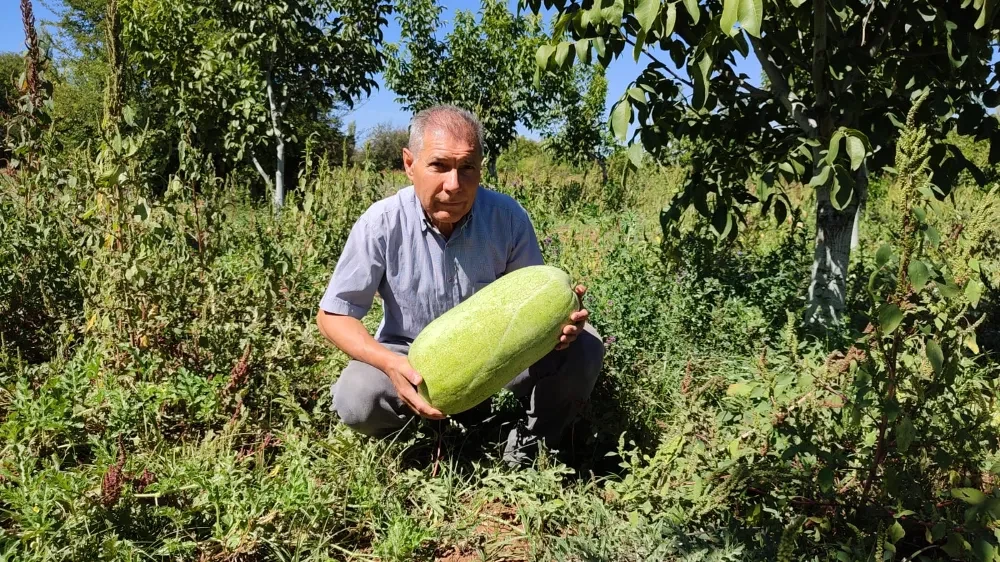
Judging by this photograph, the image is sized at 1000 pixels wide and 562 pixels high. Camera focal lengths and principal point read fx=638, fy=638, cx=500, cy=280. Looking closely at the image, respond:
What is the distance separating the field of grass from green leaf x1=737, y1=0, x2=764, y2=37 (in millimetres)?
770

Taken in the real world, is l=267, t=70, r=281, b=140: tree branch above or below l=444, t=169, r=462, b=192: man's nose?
above

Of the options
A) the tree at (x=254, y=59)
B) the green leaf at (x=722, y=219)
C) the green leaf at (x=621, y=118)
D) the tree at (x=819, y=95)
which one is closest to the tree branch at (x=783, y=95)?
the tree at (x=819, y=95)

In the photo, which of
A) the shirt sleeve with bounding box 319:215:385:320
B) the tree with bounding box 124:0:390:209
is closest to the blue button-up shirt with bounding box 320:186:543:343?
the shirt sleeve with bounding box 319:215:385:320

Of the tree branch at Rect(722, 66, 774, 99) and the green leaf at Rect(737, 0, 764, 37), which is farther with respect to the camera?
the tree branch at Rect(722, 66, 774, 99)

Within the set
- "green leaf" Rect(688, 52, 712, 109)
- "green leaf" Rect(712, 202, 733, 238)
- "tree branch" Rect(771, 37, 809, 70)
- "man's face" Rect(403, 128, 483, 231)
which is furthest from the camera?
"green leaf" Rect(712, 202, 733, 238)

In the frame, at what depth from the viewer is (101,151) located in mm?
2529

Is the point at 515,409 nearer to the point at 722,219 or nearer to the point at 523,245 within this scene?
the point at 523,245

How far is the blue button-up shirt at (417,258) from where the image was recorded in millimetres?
2459

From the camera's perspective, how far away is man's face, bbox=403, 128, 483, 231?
90.6 inches

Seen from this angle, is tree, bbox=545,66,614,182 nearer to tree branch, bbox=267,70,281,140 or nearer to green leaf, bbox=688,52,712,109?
tree branch, bbox=267,70,281,140

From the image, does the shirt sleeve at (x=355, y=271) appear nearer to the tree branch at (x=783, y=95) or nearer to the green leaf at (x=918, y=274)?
the green leaf at (x=918, y=274)

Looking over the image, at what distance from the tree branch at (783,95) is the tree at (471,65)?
33.4ft

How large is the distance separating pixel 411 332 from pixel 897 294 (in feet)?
5.68

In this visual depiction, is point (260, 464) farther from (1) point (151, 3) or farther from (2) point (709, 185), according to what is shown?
(1) point (151, 3)
